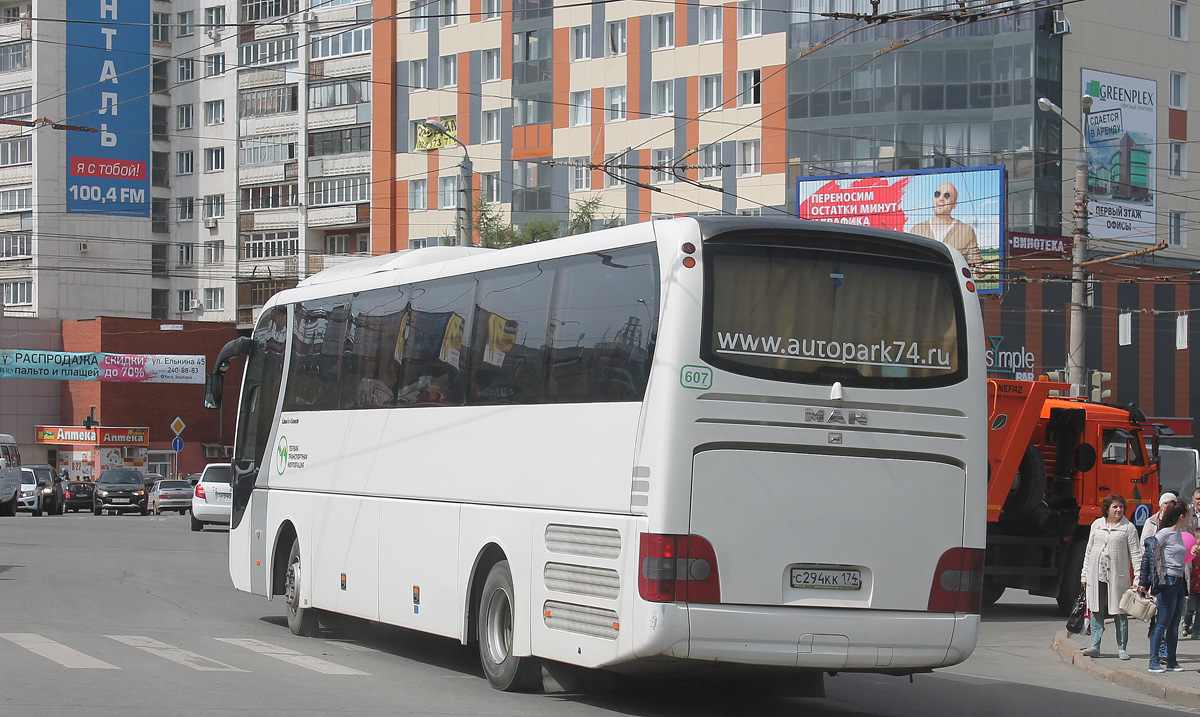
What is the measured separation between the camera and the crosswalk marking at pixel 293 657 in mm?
11945

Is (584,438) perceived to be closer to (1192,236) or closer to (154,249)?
Answer: (1192,236)

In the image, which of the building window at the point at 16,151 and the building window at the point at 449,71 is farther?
the building window at the point at 16,151

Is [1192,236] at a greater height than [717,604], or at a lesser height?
greater

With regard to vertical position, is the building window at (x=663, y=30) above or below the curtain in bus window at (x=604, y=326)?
above

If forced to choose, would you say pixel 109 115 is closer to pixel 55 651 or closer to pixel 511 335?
pixel 55 651

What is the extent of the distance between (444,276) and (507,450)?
6.95 ft

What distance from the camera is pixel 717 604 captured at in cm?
927

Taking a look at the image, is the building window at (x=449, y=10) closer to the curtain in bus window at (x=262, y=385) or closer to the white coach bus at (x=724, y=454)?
the curtain in bus window at (x=262, y=385)

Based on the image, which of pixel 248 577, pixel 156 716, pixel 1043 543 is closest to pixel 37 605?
pixel 248 577

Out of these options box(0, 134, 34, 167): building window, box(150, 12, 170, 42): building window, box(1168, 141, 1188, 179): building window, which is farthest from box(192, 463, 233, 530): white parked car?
box(150, 12, 170, 42): building window


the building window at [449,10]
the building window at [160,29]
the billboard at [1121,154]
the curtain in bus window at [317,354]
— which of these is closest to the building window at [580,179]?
the building window at [449,10]

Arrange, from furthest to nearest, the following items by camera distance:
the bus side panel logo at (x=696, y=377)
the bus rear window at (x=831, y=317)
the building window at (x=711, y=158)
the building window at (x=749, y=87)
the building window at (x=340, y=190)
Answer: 1. the building window at (x=340, y=190)
2. the building window at (x=711, y=158)
3. the building window at (x=749, y=87)
4. the bus rear window at (x=831, y=317)
5. the bus side panel logo at (x=696, y=377)

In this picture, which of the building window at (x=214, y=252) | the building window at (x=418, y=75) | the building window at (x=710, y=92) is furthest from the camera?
the building window at (x=214, y=252)

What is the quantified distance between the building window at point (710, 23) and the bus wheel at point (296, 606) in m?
44.9
